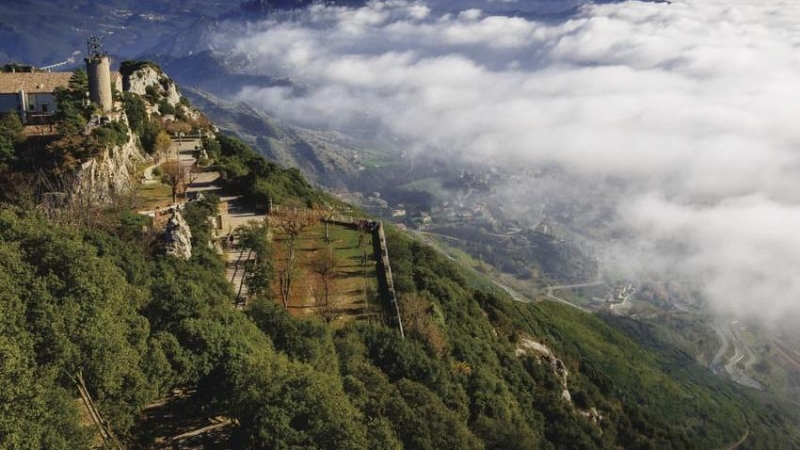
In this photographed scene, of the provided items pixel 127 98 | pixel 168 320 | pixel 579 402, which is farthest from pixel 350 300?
pixel 127 98

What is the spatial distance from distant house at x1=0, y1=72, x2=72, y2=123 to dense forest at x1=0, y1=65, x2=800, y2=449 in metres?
6.28

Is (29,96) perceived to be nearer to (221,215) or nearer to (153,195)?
(153,195)

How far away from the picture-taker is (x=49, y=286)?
18438 mm

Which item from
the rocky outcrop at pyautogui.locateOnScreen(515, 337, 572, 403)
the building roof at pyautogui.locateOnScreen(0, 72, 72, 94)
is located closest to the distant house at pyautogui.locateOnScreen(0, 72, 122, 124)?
the building roof at pyautogui.locateOnScreen(0, 72, 72, 94)

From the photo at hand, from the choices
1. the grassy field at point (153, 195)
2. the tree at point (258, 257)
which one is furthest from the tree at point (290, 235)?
the grassy field at point (153, 195)

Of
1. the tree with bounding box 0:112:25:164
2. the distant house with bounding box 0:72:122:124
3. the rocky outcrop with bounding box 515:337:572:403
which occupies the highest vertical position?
the distant house with bounding box 0:72:122:124

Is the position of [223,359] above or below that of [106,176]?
below

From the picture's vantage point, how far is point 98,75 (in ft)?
147

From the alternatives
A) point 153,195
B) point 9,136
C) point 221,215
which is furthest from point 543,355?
point 9,136

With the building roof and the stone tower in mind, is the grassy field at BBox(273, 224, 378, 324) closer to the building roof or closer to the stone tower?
the stone tower

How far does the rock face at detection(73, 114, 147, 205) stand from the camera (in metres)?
35.5

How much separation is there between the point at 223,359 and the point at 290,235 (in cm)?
1950

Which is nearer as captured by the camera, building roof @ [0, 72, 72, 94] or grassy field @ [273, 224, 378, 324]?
grassy field @ [273, 224, 378, 324]

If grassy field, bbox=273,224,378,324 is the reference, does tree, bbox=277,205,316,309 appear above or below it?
above
